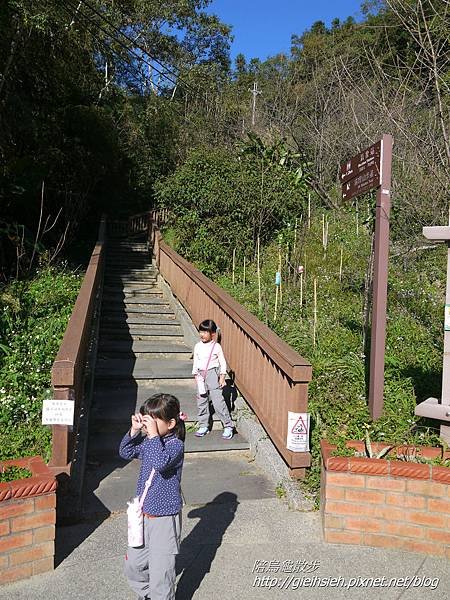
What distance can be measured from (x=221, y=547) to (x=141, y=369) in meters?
3.65

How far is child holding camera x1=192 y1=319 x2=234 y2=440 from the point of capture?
5570 mm

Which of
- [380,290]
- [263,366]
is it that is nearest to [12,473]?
[263,366]

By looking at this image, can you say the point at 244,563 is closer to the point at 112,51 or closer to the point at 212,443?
the point at 212,443

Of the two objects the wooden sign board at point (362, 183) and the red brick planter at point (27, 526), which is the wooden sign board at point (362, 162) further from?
the red brick planter at point (27, 526)

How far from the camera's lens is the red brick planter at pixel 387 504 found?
3463 mm

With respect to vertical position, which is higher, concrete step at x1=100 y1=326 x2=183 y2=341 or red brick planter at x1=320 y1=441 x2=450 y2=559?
concrete step at x1=100 y1=326 x2=183 y2=341

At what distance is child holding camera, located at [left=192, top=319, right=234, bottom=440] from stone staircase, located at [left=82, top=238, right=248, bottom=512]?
0.15 meters

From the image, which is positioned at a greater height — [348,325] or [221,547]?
[348,325]

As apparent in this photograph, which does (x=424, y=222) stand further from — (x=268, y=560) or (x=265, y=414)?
(x=268, y=560)

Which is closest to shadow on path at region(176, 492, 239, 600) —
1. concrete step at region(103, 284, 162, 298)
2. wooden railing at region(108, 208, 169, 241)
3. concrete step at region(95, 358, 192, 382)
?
concrete step at region(95, 358, 192, 382)

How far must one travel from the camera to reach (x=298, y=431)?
435 cm

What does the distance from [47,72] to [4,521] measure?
10024 mm

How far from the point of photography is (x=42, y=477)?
10.8ft

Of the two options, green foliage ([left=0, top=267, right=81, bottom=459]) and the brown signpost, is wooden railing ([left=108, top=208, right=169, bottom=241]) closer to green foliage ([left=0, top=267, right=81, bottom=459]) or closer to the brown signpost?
green foliage ([left=0, top=267, right=81, bottom=459])
